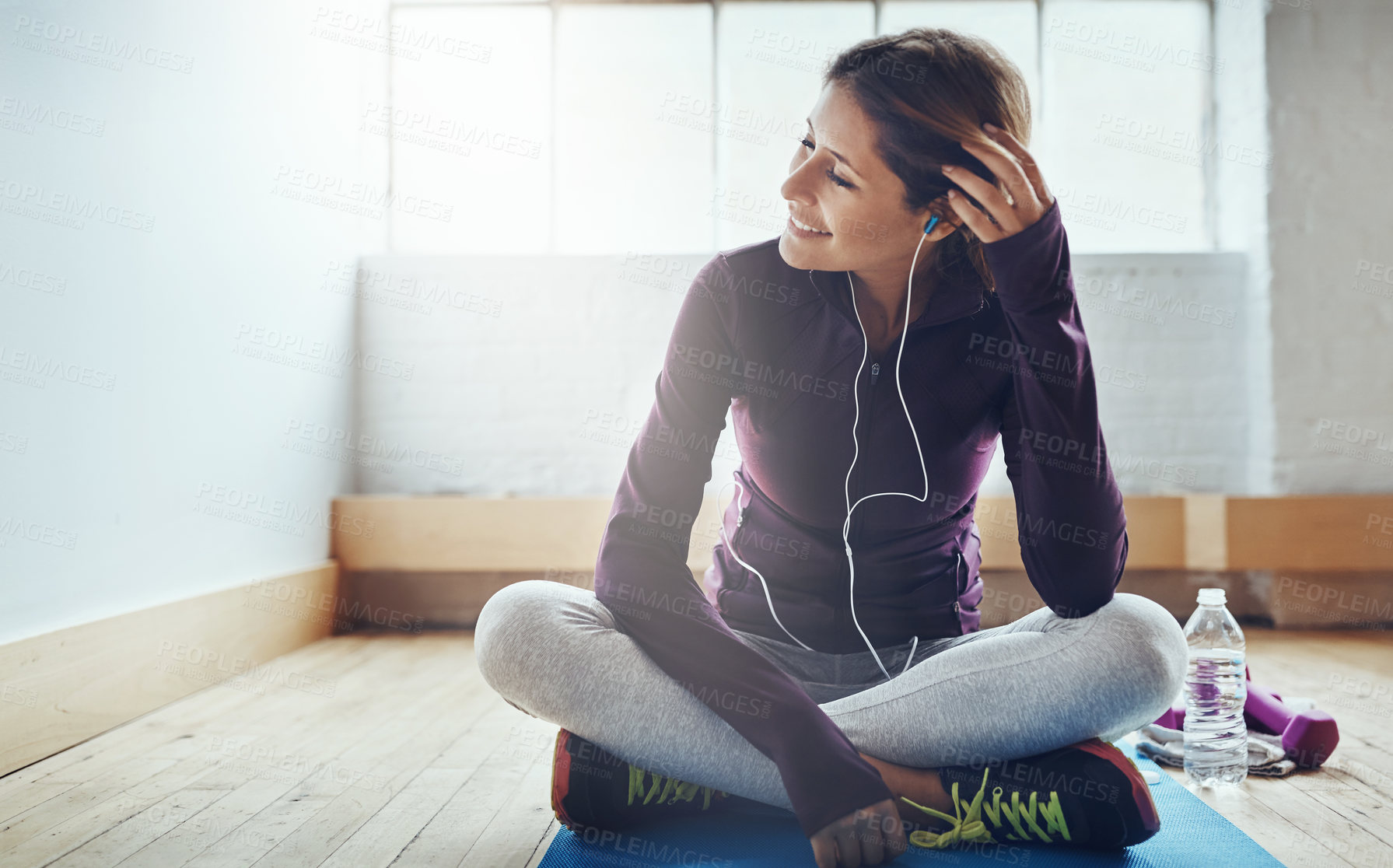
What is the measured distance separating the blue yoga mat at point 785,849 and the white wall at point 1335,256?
87.0 inches

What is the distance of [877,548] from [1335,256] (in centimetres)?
255

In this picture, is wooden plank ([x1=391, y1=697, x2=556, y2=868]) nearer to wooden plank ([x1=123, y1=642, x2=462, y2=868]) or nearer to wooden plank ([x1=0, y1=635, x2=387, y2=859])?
wooden plank ([x1=123, y1=642, x2=462, y2=868])

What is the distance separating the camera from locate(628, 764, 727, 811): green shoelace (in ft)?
3.99

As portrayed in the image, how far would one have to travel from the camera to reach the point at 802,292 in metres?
1.39

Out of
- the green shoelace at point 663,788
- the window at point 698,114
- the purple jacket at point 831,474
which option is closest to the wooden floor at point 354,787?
the green shoelace at point 663,788

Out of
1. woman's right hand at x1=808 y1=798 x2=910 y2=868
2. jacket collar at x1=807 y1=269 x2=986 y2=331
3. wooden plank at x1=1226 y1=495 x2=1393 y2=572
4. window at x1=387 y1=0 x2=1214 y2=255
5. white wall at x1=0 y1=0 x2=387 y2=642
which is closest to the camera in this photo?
woman's right hand at x1=808 y1=798 x2=910 y2=868

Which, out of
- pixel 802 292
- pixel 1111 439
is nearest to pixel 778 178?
pixel 1111 439

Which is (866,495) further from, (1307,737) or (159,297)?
(159,297)

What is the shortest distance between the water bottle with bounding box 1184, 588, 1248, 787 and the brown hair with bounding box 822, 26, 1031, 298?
2.74ft

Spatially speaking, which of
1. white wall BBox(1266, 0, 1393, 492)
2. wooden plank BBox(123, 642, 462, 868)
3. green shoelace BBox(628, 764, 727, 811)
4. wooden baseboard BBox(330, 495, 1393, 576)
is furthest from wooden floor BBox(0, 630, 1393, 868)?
white wall BBox(1266, 0, 1393, 492)

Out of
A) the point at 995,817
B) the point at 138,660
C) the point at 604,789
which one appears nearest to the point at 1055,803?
the point at 995,817

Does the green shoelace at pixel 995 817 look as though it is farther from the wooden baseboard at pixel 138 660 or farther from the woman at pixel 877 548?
the wooden baseboard at pixel 138 660

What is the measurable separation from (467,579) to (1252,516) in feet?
8.16

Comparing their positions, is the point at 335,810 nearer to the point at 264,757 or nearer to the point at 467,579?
the point at 264,757
